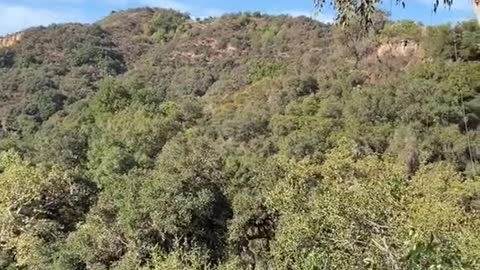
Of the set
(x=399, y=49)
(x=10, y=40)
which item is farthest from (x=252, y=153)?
(x=10, y=40)

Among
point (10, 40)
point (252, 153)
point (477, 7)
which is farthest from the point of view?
point (10, 40)

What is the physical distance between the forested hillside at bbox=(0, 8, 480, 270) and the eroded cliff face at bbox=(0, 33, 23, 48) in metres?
2.05

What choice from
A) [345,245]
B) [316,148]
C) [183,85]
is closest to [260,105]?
[316,148]

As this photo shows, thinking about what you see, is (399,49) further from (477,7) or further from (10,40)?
(477,7)

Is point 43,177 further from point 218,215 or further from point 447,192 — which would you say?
point 447,192

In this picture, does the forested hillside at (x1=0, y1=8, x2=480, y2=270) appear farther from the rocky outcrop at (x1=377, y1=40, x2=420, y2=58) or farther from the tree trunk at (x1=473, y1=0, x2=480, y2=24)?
the tree trunk at (x1=473, y1=0, x2=480, y2=24)

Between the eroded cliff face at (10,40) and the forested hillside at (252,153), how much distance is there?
2.05 m

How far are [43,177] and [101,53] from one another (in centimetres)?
4369

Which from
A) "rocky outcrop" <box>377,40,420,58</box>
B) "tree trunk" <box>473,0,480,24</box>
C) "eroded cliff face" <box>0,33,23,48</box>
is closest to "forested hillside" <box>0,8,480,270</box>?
"rocky outcrop" <box>377,40,420,58</box>

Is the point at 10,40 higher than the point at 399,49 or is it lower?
higher

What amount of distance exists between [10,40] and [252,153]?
4770 cm

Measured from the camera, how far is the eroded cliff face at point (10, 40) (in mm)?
70700

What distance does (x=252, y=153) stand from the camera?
30.8 meters

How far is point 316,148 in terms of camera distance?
3194 cm
